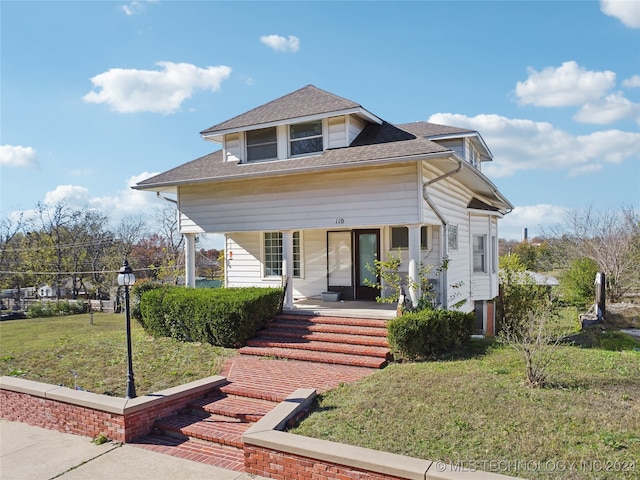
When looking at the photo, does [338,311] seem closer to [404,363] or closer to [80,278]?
[404,363]

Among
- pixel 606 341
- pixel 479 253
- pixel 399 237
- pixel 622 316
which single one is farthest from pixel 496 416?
pixel 622 316

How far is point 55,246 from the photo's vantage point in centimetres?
3344

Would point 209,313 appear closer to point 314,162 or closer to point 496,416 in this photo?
point 314,162

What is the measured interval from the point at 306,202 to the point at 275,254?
11.9 feet

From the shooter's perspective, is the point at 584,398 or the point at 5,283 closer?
the point at 584,398

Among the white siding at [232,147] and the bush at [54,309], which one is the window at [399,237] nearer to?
the white siding at [232,147]

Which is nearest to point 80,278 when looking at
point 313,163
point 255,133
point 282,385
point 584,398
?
point 255,133

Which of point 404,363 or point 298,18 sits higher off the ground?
point 298,18

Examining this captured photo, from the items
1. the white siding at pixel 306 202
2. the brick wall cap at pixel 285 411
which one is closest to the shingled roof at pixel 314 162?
the white siding at pixel 306 202

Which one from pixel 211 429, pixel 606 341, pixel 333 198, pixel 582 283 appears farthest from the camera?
pixel 582 283

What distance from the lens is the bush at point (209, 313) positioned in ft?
31.6

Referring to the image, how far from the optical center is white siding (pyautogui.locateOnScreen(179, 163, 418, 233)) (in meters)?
9.84

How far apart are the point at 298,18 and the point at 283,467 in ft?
29.7

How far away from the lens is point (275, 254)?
1412 centimetres
